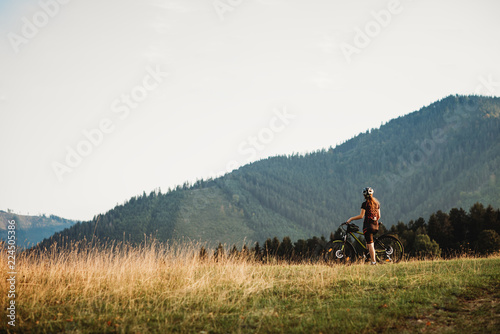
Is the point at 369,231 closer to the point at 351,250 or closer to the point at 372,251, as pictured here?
the point at 372,251

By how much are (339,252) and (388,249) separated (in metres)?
1.78

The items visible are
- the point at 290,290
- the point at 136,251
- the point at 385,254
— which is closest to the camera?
the point at 290,290

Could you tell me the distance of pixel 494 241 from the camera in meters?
40.8

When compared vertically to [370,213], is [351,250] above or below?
below

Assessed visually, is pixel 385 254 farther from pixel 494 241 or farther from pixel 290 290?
pixel 494 241

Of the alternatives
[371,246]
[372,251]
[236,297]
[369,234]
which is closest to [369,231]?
[369,234]

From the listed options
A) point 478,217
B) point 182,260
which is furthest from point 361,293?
point 478,217

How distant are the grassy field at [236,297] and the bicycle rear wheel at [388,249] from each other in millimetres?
1490

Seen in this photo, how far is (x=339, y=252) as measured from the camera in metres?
14.3

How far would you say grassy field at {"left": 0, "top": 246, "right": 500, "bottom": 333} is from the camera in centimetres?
779

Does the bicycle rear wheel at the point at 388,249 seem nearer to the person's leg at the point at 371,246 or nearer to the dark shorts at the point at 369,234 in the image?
the person's leg at the point at 371,246

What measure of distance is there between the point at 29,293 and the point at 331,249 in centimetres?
962

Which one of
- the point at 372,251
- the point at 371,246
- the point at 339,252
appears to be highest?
the point at 371,246

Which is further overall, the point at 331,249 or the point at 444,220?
the point at 444,220
